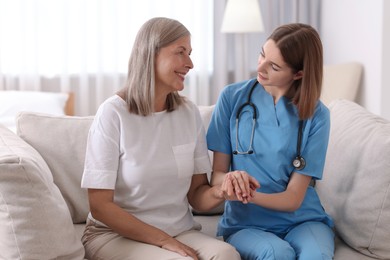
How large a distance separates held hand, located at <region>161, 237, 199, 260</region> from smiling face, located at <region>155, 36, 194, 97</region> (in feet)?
1.43

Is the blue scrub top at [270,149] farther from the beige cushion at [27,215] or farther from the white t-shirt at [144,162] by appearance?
the beige cushion at [27,215]

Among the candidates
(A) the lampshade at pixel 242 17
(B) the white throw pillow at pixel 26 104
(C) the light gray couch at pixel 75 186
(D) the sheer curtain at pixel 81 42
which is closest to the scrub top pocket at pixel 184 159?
(C) the light gray couch at pixel 75 186

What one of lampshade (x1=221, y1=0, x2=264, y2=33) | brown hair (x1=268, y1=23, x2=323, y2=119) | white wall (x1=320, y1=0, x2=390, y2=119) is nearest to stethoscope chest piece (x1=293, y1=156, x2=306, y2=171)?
brown hair (x1=268, y1=23, x2=323, y2=119)

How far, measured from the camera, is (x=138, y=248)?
1900 millimetres

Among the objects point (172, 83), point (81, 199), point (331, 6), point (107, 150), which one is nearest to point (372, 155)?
point (172, 83)

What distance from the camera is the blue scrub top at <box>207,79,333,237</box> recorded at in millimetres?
2113

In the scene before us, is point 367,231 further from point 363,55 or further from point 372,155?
point 363,55

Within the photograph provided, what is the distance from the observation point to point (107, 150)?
6.33 ft

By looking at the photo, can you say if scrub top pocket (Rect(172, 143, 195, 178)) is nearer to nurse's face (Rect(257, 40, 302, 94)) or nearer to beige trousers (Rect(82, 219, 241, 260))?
beige trousers (Rect(82, 219, 241, 260))

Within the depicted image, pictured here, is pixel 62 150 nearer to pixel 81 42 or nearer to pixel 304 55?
pixel 304 55

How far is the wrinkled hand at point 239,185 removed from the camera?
192 cm

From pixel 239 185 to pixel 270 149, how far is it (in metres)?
0.25

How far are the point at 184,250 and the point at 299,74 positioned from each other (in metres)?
0.64

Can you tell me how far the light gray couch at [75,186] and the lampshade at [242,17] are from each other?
2.01 meters
